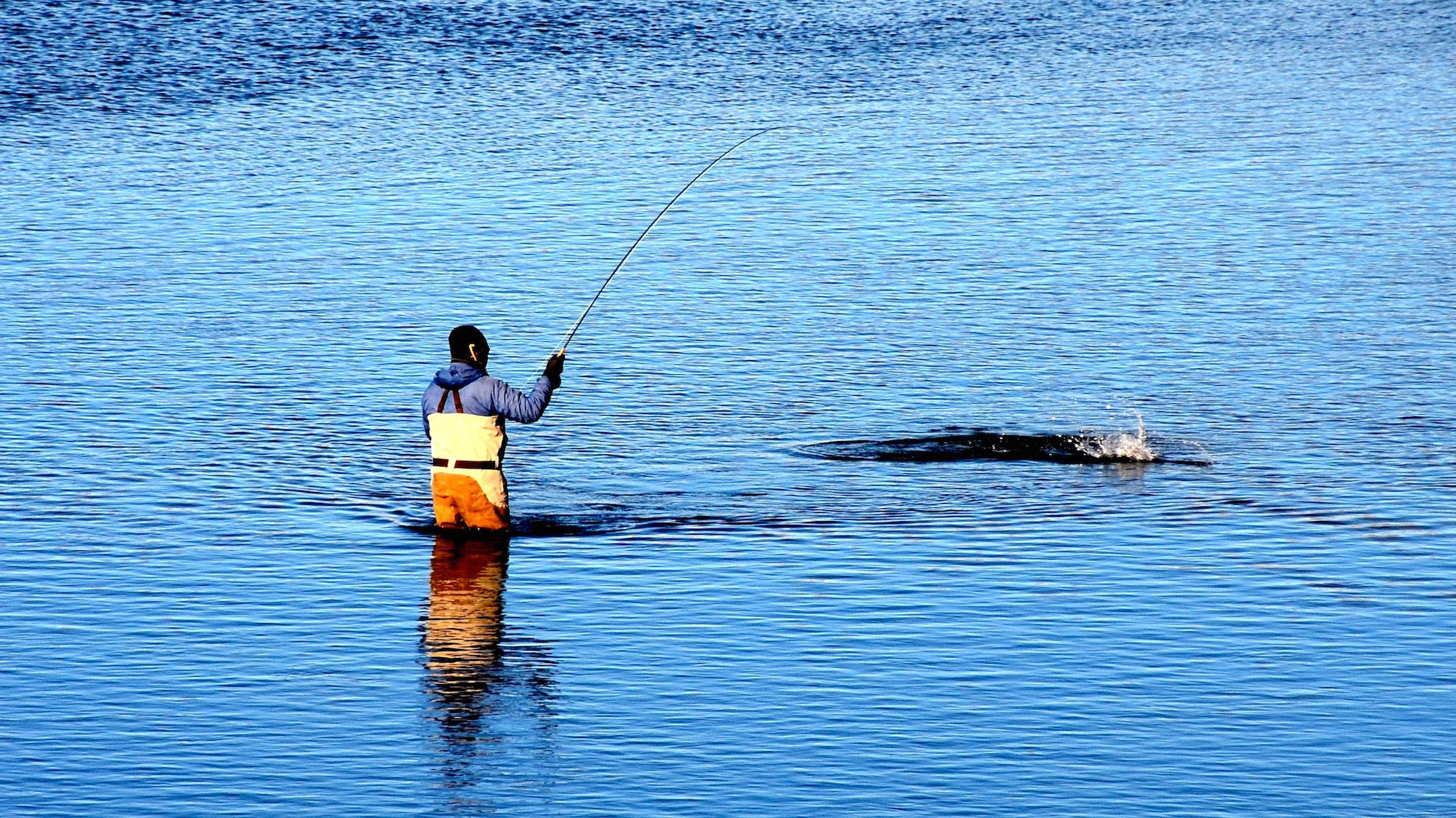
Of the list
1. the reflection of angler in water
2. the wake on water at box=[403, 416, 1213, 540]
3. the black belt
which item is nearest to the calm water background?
the reflection of angler in water

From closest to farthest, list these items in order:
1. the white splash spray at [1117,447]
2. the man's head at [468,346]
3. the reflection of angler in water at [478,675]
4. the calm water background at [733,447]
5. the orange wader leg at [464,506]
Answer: the reflection of angler in water at [478,675] → the calm water background at [733,447] → the man's head at [468,346] → the orange wader leg at [464,506] → the white splash spray at [1117,447]

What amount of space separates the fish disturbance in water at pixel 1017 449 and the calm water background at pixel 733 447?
0.91 feet

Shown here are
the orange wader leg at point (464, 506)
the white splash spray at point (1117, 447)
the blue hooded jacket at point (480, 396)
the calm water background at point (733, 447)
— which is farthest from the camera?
the white splash spray at point (1117, 447)

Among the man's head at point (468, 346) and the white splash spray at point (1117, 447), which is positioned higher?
the man's head at point (468, 346)

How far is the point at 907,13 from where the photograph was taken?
2019 inches

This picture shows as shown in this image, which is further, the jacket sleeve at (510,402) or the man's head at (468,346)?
the man's head at (468,346)

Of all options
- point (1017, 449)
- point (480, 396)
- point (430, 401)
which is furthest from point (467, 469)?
point (1017, 449)

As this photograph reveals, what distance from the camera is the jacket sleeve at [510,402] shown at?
45.9ft

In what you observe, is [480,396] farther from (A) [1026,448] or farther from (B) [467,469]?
(A) [1026,448]

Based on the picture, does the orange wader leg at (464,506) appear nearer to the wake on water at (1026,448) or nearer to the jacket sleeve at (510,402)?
the jacket sleeve at (510,402)

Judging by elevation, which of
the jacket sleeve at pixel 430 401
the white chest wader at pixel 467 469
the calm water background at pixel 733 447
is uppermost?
the jacket sleeve at pixel 430 401

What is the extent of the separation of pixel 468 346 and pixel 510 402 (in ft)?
1.39

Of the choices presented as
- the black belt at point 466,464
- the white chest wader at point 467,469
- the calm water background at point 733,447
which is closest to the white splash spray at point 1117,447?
the calm water background at point 733,447

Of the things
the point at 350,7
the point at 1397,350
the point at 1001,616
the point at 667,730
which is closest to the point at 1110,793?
the point at 667,730
